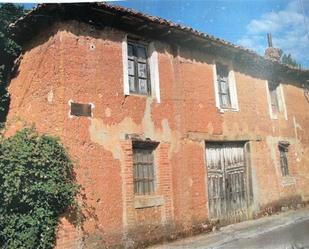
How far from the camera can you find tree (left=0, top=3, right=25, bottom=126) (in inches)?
249

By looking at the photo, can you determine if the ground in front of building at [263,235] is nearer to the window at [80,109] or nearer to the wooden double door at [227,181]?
the wooden double door at [227,181]

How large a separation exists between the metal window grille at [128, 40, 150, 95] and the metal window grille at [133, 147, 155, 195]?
0.95m

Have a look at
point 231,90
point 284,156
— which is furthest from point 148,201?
point 231,90

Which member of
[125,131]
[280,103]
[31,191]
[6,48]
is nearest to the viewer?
[280,103]

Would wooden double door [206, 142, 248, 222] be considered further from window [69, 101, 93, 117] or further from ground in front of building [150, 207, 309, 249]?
window [69, 101, 93, 117]

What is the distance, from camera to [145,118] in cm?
625

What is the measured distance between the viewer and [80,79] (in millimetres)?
5570

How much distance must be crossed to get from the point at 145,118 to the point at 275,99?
2080 millimetres

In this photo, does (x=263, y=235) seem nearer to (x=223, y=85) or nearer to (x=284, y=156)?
(x=284, y=156)

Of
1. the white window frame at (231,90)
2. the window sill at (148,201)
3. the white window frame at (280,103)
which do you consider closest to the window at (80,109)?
the window sill at (148,201)

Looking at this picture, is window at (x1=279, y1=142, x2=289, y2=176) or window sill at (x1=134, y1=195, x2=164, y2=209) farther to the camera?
window sill at (x1=134, y1=195, x2=164, y2=209)

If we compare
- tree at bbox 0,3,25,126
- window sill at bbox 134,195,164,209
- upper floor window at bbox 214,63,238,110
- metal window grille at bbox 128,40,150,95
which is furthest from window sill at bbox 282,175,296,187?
tree at bbox 0,3,25,126

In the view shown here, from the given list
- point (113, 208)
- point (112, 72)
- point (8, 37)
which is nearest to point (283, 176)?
point (113, 208)

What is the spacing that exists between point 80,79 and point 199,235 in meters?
3.10
